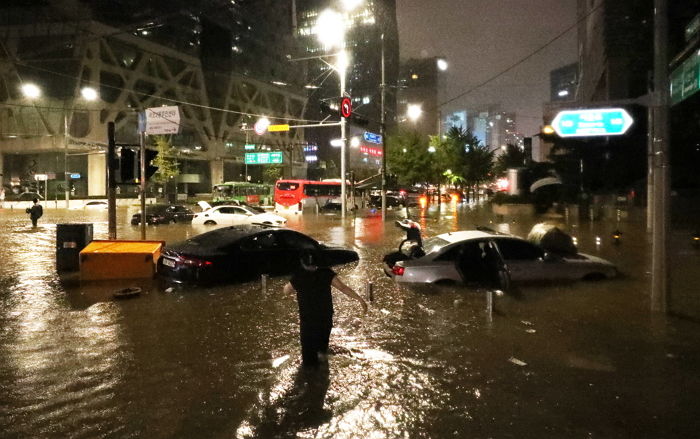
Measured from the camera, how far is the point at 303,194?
4859cm

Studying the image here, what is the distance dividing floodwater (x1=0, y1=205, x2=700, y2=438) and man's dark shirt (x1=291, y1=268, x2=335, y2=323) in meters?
0.67

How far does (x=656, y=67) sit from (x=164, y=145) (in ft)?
191

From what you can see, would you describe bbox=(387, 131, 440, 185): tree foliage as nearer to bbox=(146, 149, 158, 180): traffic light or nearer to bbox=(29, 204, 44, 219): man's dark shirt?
bbox=(29, 204, 44, 219): man's dark shirt

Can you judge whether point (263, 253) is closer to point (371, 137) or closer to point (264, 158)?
point (371, 137)

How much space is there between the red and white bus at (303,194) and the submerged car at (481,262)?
36232 millimetres

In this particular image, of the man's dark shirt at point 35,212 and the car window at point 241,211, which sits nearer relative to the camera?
the man's dark shirt at point 35,212

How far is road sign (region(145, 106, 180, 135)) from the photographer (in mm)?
17828

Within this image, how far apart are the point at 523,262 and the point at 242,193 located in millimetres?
50612

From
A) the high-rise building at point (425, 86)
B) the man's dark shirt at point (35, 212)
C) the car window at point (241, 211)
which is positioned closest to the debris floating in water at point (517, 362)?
the car window at point (241, 211)

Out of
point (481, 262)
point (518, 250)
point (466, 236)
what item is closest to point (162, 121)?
point (466, 236)

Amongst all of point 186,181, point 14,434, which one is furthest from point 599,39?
point 186,181

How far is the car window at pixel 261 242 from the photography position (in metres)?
10.9

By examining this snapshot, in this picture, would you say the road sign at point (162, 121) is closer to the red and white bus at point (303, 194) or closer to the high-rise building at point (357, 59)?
the red and white bus at point (303, 194)

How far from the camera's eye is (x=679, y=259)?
14492 millimetres
